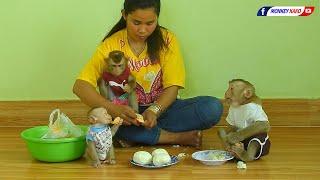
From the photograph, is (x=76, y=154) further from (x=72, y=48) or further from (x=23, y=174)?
(x=72, y=48)

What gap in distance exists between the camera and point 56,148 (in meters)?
1.62

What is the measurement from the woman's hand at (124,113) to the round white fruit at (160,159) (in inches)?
7.8

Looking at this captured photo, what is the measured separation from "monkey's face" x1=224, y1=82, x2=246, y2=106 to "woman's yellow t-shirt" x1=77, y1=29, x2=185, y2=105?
0.27 meters

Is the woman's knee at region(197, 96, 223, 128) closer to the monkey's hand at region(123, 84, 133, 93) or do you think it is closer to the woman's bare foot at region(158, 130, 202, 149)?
the woman's bare foot at region(158, 130, 202, 149)

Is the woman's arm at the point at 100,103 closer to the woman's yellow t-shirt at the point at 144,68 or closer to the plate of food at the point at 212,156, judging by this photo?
the woman's yellow t-shirt at the point at 144,68

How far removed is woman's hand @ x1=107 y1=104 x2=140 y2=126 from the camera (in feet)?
5.65

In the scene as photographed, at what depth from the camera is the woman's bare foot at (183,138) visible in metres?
1.82

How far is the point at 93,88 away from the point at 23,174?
41cm

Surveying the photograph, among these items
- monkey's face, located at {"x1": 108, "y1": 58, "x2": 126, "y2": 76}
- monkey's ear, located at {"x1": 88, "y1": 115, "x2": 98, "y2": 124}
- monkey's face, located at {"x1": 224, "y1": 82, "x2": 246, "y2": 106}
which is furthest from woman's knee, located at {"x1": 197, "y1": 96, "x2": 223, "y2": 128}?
monkey's ear, located at {"x1": 88, "y1": 115, "x2": 98, "y2": 124}

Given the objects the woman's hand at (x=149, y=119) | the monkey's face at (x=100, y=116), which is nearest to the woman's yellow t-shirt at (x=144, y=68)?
the woman's hand at (x=149, y=119)

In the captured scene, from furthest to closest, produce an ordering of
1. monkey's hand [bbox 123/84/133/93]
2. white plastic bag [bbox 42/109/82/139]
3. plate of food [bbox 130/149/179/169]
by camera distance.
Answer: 1. monkey's hand [bbox 123/84/133/93]
2. white plastic bag [bbox 42/109/82/139]
3. plate of food [bbox 130/149/179/169]

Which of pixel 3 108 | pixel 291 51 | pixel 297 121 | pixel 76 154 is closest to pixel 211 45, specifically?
pixel 291 51

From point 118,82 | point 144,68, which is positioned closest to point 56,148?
point 118,82

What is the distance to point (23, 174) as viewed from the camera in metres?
1.54
